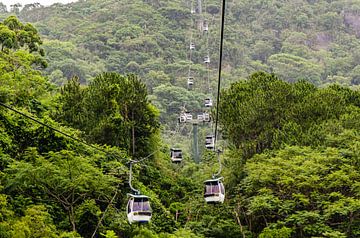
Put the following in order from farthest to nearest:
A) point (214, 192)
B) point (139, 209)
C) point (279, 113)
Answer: point (279, 113) → point (214, 192) → point (139, 209)

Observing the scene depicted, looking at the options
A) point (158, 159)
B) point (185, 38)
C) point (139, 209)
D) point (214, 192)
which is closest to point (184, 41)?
point (185, 38)

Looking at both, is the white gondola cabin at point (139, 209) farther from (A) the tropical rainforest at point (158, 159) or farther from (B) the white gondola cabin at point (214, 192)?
(B) the white gondola cabin at point (214, 192)

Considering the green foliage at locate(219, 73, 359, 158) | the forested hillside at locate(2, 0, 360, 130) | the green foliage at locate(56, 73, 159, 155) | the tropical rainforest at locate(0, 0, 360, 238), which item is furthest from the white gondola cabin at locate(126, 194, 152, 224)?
the forested hillside at locate(2, 0, 360, 130)

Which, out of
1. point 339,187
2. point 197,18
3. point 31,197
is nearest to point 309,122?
point 339,187

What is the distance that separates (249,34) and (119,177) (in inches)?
2137

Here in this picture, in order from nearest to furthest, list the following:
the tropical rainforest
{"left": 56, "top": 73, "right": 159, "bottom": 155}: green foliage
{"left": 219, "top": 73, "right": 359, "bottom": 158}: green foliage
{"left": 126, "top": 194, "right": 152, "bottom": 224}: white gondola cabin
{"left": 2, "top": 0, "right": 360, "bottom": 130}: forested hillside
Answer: {"left": 126, "top": 194, "right": 152, "bottom": 224}: white gondola cabin
the tropical rainforest
{"left": 219, "top": 73, "right": 359, "bottom": 158}: green foliage
{"left": 56, "top": 73, "right": 159, "bottom": 155}: green foliage
{"left": 2, "top": 0, "right": 360, "bottom": 130}: forested hillside

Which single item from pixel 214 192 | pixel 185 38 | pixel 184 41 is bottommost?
pixel 184 41

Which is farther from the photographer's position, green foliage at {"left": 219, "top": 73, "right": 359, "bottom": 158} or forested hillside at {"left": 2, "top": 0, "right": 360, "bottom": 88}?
forested hillside at {"left": 2, "top": 0, "right": 360, "bottom": 88}

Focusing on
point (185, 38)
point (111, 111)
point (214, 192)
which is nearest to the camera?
point (214, 192)

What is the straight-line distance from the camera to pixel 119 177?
669 inches

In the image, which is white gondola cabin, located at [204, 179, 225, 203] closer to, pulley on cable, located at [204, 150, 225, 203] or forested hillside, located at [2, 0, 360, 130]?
pulley on cable, located at [204, 150, 225, 203]

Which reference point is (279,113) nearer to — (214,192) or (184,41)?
(214,192)

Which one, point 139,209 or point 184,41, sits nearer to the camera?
point 139,209

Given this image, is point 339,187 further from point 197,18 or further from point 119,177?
point 197,18
